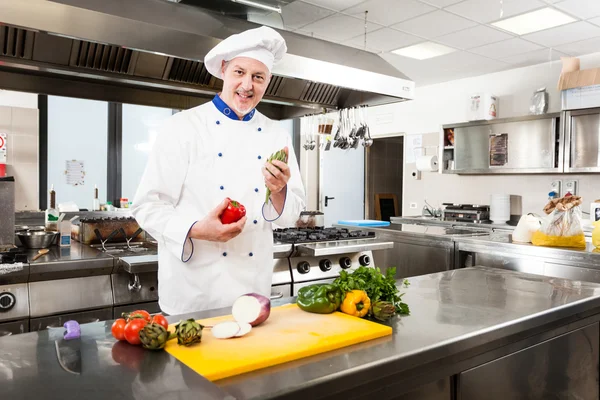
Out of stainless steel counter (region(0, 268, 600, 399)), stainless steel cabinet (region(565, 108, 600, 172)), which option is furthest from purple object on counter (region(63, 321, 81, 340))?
stainless steel cabinet (region(565, 108, 600, 172))

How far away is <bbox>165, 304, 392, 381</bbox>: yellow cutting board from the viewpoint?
1.02 metres

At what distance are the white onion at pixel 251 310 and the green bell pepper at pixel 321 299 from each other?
17cm

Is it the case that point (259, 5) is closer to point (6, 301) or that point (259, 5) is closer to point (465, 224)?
point (6, 301)

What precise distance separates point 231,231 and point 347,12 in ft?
10.4

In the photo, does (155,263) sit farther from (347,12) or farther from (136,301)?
(347,12)

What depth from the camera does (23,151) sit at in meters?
5.13

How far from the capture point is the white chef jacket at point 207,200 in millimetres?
1732

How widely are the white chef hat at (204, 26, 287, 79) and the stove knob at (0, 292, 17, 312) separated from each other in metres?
1.45

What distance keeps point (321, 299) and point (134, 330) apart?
537 mm

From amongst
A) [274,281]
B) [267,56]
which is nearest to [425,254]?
[274,281]

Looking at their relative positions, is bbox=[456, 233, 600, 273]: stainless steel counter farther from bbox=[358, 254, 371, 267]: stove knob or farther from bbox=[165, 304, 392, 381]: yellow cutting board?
bbox=[165, 304, 392, 381]: yellow cutting board

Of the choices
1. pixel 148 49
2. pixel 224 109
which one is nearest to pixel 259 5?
pixel 148 49

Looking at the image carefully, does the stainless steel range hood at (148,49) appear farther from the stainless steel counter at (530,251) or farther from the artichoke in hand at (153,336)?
the artichoke in hand at (153,336)

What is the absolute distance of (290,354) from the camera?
3.59 ft
